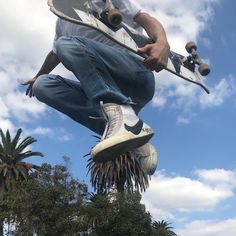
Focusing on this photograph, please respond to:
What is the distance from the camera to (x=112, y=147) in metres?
4.00

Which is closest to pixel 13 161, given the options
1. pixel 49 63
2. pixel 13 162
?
pixel 13 162

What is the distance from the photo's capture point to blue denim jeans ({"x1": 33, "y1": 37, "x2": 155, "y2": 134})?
14.1 ft

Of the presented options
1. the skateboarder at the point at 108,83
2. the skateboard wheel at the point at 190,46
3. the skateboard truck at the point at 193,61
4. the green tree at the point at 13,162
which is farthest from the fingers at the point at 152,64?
the green tree at the point at 13,162

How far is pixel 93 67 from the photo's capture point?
4293mm

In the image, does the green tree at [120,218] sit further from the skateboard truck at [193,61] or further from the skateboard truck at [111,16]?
the skateboard truck at [111,16]

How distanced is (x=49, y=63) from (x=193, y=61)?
1.48m

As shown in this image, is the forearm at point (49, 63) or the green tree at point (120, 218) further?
the green tree at point (120, 218)

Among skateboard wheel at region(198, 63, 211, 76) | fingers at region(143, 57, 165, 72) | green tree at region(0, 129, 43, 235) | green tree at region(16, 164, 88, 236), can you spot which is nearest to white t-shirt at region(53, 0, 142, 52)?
fingers at region(143, 57, 165, 72)

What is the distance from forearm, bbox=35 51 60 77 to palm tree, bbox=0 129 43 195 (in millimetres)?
32315

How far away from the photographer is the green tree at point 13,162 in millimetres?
38406

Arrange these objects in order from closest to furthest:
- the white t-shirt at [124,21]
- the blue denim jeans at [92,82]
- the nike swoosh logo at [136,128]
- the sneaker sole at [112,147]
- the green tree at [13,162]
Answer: the sneaker sole at [112,147] < the nike swoosh logo at [136,128] < the blue denim jeans at [92,82] < the white t-shirt at [124,21] < the green tree at [13,162]

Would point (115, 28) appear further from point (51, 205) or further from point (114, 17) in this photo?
point (51, 205)

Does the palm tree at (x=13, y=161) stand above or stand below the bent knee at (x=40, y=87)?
above

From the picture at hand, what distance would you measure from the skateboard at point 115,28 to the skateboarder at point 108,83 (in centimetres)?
14
